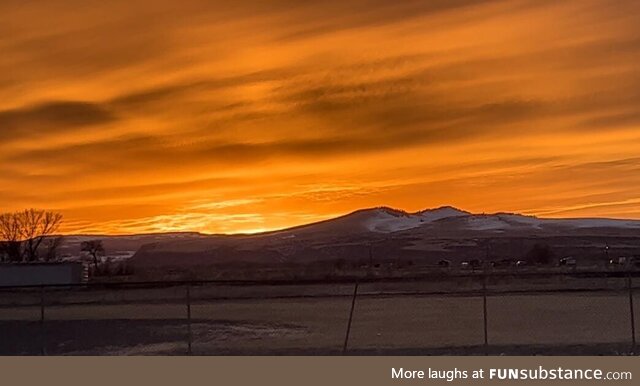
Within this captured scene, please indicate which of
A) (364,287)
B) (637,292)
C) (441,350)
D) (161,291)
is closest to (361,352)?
(441,350)

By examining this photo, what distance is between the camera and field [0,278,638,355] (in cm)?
2014

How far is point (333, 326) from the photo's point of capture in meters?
26.2

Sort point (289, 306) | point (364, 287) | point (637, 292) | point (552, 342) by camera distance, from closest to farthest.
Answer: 1. point (552, 342)
2. point (289, 306)
3. point (637, 292)
4. point (364, 287)

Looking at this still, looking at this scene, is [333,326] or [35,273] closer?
[333,326]

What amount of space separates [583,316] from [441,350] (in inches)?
432

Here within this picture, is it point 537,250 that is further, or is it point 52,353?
point 537,250

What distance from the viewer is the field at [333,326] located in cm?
2014

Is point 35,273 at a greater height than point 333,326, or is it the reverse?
point 35,273

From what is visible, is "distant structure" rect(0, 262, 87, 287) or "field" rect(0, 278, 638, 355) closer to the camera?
"field" rect(0, 278, 638, 355)

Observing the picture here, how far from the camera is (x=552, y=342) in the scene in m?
20.3

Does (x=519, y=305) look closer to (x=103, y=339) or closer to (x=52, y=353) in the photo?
(x=103, y=339)

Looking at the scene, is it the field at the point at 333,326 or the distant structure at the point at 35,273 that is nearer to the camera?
the field at the point at 333,326

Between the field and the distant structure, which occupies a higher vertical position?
the distant structure

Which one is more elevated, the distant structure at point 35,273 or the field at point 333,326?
the distant structure at point 35,273
